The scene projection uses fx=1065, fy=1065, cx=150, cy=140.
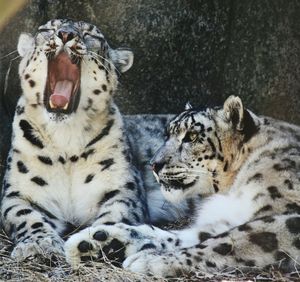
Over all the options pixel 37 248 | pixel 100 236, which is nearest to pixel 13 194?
pixel 37 248

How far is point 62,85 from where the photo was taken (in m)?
7.57

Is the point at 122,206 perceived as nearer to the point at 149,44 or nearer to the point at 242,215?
the point at 242,215

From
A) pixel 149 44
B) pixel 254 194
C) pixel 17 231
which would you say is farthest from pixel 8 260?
pixel 149 44

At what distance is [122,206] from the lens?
7.43 m

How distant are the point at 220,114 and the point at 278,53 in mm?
2140

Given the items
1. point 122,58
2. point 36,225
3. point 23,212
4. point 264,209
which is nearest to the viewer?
point 264,209

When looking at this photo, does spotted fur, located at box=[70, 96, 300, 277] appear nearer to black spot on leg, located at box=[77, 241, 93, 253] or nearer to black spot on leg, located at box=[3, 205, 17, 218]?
black spot on leg, located at box=[77, 241, 93, 253]

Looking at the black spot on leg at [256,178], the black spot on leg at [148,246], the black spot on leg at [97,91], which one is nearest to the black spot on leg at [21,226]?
the black spot on leg at [148,246]

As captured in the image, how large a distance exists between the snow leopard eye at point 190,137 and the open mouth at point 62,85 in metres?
0.85

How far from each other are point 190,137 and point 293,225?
1.20m

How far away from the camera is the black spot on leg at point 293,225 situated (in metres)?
6.27

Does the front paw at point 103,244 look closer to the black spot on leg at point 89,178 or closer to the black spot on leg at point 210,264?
the black spot on leg at point 210,264

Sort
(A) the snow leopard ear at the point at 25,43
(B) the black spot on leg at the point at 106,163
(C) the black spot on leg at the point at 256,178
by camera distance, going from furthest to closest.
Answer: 1. (A) the snow leopard ear at the point at 25,43
2. (B) the black spot on leg at the point at 106,163
3. (C) the black spot on leg at the point at 256,178

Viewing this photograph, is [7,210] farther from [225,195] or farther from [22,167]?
[225,195]
